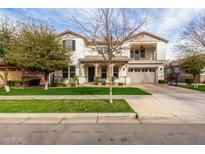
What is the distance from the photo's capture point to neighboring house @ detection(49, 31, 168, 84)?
27172mm

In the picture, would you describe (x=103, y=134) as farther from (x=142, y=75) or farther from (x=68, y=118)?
(x=142, y=75)

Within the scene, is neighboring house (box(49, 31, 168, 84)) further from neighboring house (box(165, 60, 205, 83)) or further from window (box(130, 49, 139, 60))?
neighboring house (box(165, 60, 205, 83))

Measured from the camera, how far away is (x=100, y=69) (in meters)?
28.5

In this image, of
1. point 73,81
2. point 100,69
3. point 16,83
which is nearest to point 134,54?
point 100,69

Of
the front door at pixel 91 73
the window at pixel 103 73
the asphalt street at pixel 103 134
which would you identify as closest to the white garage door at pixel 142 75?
the window at pixel 103 73

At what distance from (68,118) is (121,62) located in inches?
749

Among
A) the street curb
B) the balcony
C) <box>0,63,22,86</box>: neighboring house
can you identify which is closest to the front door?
the balcony

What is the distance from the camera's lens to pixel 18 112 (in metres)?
9.25

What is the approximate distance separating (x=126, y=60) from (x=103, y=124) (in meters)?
19.7

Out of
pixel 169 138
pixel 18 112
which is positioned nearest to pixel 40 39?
pixel 18 112

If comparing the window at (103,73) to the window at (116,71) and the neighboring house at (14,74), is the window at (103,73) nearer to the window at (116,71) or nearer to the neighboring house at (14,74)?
the window at (116,71)

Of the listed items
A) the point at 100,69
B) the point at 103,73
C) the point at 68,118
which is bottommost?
the point at 68,118

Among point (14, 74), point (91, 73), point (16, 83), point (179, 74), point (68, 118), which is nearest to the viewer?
point (68, 118)

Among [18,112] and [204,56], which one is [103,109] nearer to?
[18,112]
